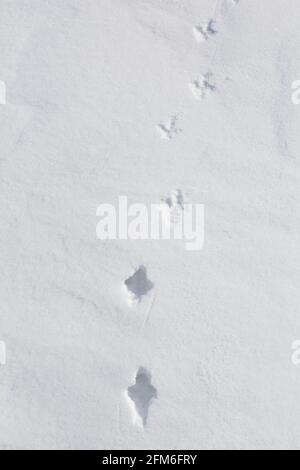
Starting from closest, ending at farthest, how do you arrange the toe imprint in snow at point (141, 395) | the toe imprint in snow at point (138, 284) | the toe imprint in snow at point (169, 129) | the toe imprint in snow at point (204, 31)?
the toe imprint in snow at point (141, 395)
the toe imprint in snow at point (138, 284)
the toe imprint in snow at point (169, 129)
the toe imprint in snow at point (204, 31)

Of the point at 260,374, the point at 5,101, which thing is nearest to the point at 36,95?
the point at 5,101

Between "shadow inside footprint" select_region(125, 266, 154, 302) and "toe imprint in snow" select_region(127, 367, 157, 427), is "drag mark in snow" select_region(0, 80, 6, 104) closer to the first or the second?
"shadow inside footprint" select_region(125, 266, 154, 302)

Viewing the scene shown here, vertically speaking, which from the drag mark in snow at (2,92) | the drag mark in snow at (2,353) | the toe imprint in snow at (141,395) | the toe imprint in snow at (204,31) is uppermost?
the toe imprint in snow at (204,31)

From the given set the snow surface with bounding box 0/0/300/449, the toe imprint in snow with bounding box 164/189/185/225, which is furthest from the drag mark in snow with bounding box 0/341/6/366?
the toe imprint in snow with bounding box 164/189/185/225

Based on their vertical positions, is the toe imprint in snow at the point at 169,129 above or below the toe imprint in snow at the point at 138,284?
above

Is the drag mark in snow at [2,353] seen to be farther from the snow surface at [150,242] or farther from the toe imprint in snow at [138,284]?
the toe imprint in snow at [138,284]

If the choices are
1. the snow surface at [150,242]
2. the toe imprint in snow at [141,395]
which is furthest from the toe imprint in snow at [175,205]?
the toe imprint in snow at [141,395]
